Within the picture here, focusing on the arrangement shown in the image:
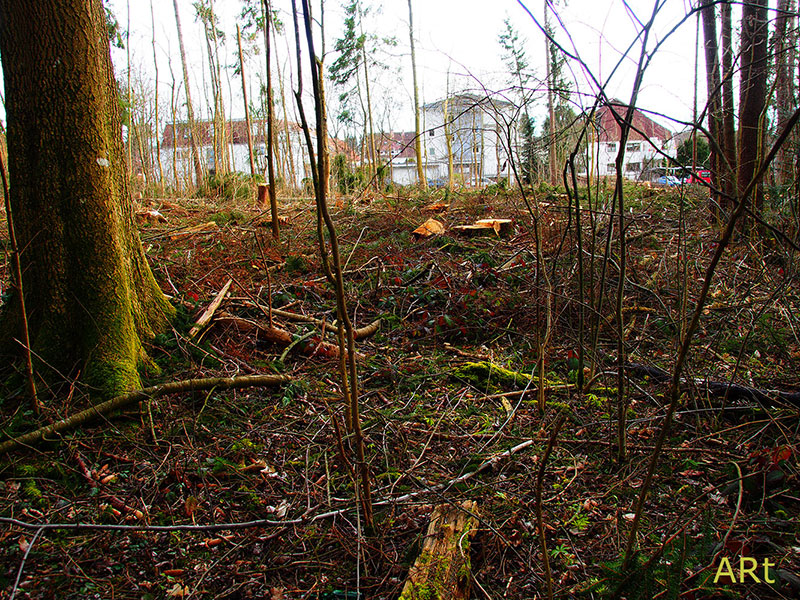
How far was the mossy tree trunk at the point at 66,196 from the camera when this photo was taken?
2840mm

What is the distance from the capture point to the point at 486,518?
206cm

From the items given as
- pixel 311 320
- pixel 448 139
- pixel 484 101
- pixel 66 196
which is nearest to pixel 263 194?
pixel 448 139

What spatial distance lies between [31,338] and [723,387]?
13.5 ft

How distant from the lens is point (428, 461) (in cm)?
257

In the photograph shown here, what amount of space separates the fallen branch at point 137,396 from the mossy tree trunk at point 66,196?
0.42 ft

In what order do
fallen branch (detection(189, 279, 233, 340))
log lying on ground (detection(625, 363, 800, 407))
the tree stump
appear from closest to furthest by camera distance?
log lying on ground (detection(625, 363, 800, 407)) → fallen branch (detection(189, 279, 233, 340)) → the tree stump

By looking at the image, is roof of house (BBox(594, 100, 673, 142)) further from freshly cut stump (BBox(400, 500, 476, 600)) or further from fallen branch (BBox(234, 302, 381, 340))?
fallen branch (BBox(234, 302, 381, 340))

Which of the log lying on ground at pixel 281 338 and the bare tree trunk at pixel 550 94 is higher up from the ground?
the bare tree trunk at pixel 550 94

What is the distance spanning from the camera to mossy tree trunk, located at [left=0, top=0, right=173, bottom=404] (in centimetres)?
284

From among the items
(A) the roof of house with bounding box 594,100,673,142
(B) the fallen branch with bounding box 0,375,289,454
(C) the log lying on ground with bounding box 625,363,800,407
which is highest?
(A) the roof of house with bounding box 594,100,673,142

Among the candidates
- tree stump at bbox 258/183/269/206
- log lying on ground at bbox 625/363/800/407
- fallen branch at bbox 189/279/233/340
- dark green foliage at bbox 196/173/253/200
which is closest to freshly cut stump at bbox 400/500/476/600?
log lying on ground at bbox 625/363/800/407

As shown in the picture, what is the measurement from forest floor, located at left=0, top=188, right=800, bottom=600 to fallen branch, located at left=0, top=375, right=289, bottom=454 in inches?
2.5

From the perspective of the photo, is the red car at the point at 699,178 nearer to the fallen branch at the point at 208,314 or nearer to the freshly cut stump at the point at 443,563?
the freshly cut stump at the point at 443,563

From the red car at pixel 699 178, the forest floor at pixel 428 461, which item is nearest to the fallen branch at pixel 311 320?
the forest floor at pixel 428 461
